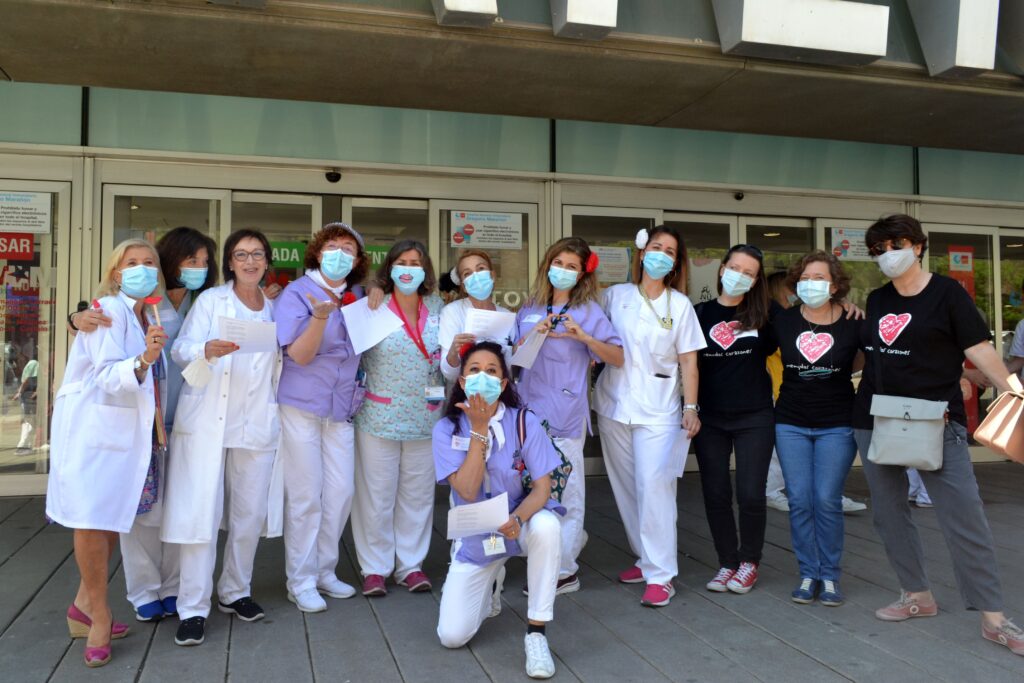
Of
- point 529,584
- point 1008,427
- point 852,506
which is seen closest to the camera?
point 1008,427

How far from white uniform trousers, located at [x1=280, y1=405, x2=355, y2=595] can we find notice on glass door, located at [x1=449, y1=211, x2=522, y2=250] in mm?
3700

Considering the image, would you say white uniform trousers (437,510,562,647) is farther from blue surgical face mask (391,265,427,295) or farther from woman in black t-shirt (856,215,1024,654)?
woman in black t-shirt (856,215,1024,654)

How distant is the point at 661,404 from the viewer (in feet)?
14.0

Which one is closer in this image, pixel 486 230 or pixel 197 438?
pixel 197 438

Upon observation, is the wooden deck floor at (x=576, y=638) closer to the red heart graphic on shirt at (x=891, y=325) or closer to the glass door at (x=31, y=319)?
the red heart graphic on shirt at (x=891, y=325)

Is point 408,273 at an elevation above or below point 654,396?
above

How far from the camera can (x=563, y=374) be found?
167 inches

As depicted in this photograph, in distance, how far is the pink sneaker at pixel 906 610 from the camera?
384 centimetres

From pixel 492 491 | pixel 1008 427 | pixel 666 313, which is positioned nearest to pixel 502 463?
pixel 492 491

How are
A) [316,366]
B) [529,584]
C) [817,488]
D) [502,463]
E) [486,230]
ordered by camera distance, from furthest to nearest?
[486,230], [817,488], [316,366], [502,463], [529,584]

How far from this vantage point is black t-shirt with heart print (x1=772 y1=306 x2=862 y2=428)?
4066 millimetres

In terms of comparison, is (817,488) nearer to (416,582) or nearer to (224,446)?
(416,582)

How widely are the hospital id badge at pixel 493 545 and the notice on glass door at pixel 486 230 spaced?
4522 mm

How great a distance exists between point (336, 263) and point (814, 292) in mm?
2392
